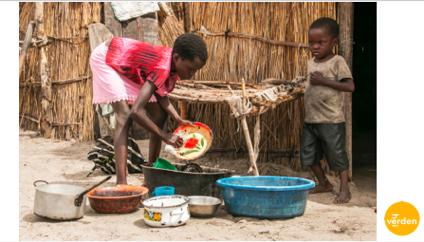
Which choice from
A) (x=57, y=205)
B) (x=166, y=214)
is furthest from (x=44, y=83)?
(x=166, y=214)

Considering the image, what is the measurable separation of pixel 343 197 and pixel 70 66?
13.8 ft

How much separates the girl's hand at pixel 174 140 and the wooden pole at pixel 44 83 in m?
3.84

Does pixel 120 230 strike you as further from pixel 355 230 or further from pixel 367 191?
pixel 367 191

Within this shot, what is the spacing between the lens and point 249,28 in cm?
505

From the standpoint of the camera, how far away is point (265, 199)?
3.26 metres

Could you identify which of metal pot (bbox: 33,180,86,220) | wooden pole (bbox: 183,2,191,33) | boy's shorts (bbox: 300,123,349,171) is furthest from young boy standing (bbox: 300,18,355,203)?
metal pot (bbox: 33,180,86,220)

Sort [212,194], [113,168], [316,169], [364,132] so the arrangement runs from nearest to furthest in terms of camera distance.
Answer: [212,194]
[316,169]
[113,168]
[364,132]

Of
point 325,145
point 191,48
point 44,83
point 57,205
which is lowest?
point 57,205

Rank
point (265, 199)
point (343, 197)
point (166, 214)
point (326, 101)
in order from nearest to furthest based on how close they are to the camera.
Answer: point (166, 214) < point (265, 199) < point (343, 197) < point (326, 101)

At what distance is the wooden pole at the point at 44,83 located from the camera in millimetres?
6932

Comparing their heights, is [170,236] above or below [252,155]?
below

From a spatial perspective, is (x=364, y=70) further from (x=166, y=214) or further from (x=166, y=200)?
(x=166, y=214)
